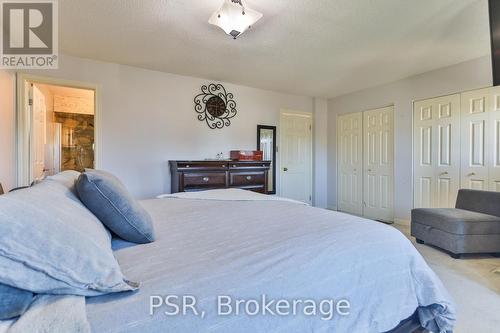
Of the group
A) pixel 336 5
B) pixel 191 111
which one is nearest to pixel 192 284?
pixel 336 5

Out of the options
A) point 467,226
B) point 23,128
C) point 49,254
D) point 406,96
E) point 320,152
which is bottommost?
point 467,226

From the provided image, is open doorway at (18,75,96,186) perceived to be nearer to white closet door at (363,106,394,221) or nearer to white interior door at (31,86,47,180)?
white interior door at (31,86,47,180)

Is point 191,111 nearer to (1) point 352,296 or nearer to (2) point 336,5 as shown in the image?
(2) point 336,5

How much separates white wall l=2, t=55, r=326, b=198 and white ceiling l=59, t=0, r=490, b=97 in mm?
185

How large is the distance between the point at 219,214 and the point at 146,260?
0.71 metres

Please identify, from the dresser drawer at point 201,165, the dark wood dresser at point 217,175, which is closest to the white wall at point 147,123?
the dark wood dresser at point 217,175

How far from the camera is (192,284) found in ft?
2.52

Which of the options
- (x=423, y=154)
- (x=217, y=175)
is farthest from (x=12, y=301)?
(x=423, y=154)

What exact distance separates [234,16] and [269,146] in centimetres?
295

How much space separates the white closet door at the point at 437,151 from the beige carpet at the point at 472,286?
43.5 inches

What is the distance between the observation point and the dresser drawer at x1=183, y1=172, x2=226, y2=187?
3521 millimetres

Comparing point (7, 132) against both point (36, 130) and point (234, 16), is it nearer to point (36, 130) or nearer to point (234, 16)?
point (36, 130)

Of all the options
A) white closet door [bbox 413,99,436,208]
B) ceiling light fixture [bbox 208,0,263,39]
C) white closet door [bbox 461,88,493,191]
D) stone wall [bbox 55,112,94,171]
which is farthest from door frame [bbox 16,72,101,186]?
white closet door [bbox 461,88,493,191]

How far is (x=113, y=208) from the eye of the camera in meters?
1.07
